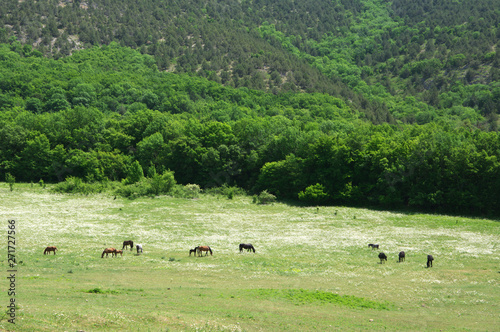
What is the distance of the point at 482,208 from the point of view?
72250 millimetres

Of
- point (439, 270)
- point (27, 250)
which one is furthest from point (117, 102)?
point (439, 270)

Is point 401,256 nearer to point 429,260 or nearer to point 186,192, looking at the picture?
point 429,260

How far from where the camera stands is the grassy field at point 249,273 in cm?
2153

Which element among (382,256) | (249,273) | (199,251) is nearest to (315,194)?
(382,256)

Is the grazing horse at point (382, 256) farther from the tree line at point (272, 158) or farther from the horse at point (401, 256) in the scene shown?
the tree line at point (272, 158)

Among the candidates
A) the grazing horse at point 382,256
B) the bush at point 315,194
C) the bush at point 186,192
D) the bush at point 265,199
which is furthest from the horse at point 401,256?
the bush at point 186,192

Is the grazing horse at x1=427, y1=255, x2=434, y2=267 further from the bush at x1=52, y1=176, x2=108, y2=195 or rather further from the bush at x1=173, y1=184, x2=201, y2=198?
the bush at x1=52, y1=176, x2=108, y2=195

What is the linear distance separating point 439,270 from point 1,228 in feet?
144

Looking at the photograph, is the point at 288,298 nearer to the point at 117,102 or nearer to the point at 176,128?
the point at 176,128

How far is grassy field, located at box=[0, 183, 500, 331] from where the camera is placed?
70.6 feet

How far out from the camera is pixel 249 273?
32.7 metres

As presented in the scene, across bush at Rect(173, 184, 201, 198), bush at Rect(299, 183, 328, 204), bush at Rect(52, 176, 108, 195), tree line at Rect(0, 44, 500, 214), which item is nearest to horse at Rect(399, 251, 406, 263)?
tree line at Rect(0, 44, 500, 214)

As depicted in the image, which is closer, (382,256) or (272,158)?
(382,256)

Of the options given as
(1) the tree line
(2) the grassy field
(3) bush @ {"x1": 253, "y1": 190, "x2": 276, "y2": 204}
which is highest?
(1) the tree line
